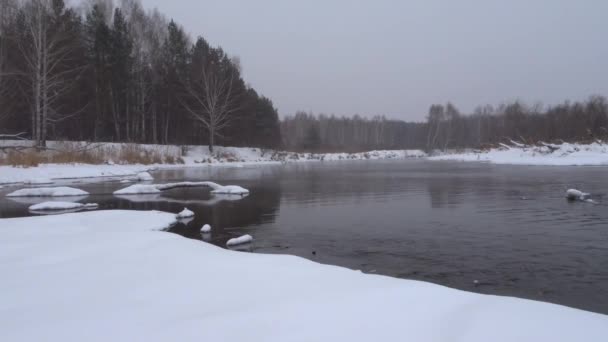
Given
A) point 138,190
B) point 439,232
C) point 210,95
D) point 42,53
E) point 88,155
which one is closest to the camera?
point 439,232

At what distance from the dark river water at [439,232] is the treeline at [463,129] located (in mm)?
33780

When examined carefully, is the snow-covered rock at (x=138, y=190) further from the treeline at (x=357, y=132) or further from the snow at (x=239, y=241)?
the treeline at (x=357, y=132)

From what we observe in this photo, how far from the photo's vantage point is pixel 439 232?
7.72 meters

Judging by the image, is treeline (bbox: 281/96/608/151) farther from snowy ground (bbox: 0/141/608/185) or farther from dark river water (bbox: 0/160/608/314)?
dark river water (bbox: 0/160/608/314)

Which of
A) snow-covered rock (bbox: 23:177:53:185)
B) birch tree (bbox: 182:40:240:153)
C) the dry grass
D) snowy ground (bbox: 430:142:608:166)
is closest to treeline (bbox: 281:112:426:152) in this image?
birch tree (bbox: 182:40:240:153)

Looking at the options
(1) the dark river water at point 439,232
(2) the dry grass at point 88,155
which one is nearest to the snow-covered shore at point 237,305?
(1) the dark river water at point 439,232

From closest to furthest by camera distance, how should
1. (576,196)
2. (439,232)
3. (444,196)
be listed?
(439,232), (576,196), (444,196)

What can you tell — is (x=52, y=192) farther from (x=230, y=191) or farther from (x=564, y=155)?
(x=564, y=155)

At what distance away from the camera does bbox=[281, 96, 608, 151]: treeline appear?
1949 inches

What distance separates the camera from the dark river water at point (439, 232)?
5055 mm

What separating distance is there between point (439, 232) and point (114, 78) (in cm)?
3487

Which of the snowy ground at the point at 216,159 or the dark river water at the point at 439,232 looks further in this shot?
→ the snowy ground at the point at 216,159

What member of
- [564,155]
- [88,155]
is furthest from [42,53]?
[564,155]

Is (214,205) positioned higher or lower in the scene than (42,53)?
lower
